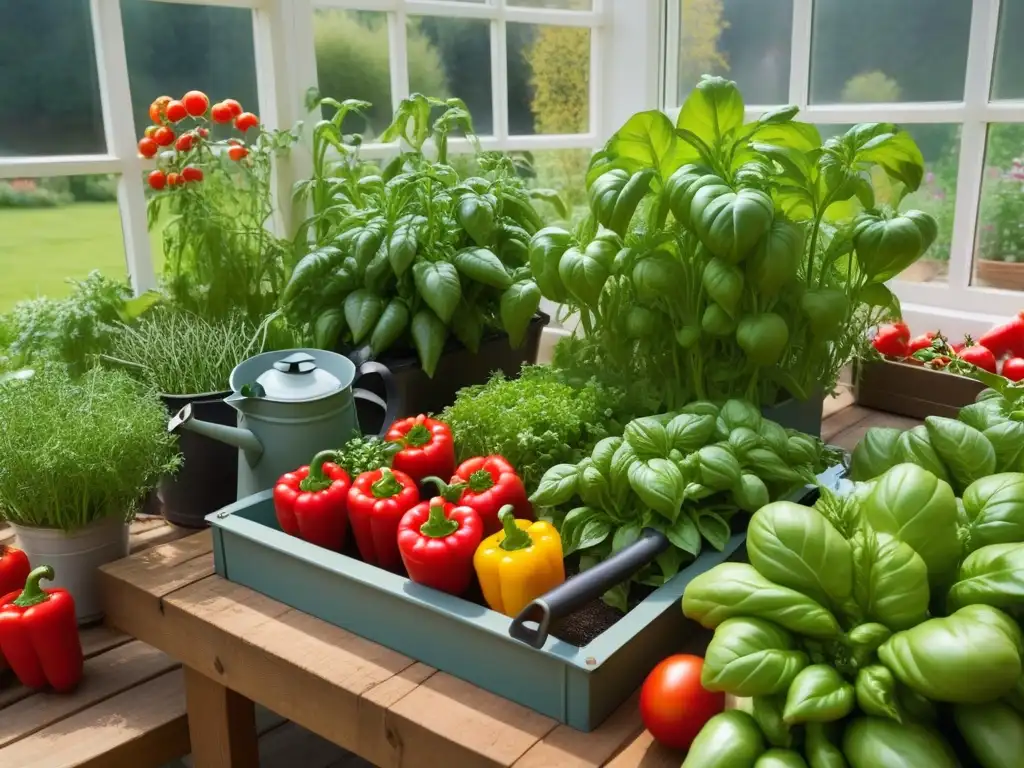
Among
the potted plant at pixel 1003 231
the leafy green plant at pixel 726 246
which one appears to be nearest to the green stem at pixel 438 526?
the leafy green plant at pixel 726 246

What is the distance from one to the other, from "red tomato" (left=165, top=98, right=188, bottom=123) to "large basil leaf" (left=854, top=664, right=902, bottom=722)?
4.08 feet

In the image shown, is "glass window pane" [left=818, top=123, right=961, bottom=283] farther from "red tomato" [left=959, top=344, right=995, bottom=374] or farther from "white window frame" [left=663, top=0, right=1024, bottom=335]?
"red tomato" [left=959, top=344, right=995, bottom=374]

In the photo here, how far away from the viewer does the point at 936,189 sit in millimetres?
1866

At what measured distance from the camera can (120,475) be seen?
1.12 metres

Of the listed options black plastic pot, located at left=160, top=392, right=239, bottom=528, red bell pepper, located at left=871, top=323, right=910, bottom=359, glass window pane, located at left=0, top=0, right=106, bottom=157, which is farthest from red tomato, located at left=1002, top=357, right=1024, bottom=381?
glass window pane, located at left=0, top=0, right=106, bottom=157

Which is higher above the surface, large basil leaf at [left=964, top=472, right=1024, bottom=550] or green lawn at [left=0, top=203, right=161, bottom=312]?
green lawn at [left=0, top=203, right=161, bottom=312]

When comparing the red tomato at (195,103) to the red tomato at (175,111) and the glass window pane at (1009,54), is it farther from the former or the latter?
the glass window pane at (1009,54)

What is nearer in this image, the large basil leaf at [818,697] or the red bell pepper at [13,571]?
the large basil leaf at [818,697]

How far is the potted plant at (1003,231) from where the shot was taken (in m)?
1.77

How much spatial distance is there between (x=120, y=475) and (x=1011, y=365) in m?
1.30

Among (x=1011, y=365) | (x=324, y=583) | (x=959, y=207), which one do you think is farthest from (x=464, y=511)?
(x=959, y=207)

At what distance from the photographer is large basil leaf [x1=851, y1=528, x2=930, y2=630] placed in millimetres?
658

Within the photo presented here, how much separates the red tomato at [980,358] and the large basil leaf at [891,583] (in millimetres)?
968

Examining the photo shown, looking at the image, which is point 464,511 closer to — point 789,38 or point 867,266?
point 867,266
